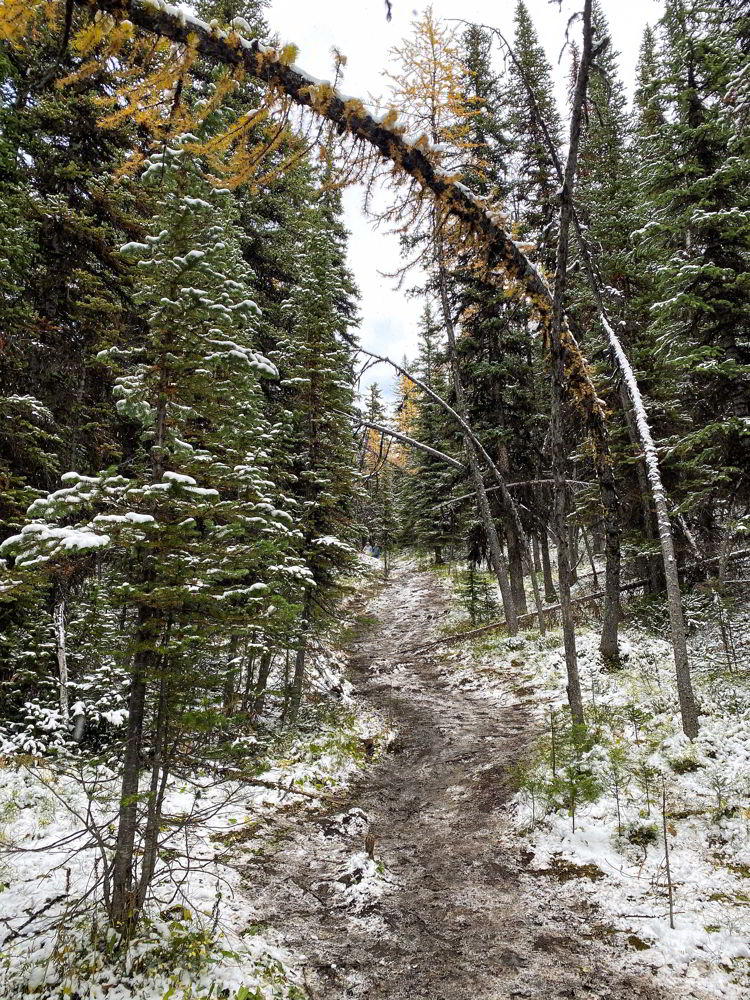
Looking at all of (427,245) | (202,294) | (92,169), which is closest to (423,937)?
(427,245)

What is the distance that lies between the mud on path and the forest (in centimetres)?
4

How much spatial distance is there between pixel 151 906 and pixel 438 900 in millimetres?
3181

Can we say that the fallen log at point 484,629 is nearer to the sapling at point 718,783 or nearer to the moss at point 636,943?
the sapling at point 718,783

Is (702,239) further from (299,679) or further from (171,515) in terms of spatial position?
(299,679)

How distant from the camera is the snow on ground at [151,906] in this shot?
172 inches

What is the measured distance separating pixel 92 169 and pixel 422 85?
8427mm

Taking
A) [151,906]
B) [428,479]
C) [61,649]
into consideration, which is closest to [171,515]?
[151,906]

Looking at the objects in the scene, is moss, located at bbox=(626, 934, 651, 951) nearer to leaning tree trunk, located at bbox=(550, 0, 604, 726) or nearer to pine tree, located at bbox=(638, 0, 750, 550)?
leaning tree trunk, located at bbox=(550, 0, 604, 726)

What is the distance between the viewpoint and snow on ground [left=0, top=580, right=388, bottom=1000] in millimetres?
4363

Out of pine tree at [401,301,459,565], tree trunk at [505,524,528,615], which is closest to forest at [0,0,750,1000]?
tree trunk at [505,524,528,615]

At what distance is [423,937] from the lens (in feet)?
17.3

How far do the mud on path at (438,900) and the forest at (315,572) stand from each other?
0.14ft

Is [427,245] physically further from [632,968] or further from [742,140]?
[742,140]

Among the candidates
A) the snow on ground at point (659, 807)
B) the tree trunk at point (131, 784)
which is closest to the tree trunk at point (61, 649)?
the tree trunk at point (131, 784)
